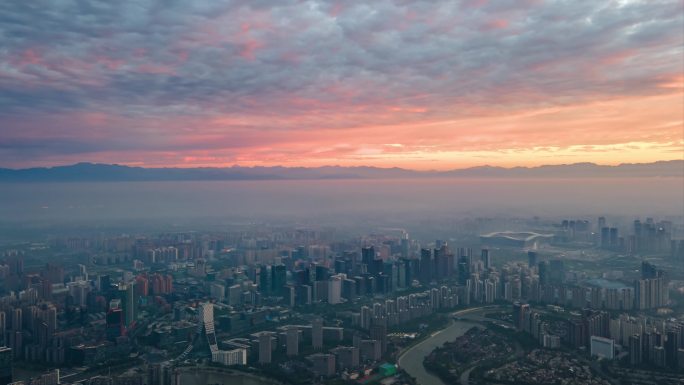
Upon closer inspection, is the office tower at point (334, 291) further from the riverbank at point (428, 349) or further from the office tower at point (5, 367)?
the office tower at point (5, 367)

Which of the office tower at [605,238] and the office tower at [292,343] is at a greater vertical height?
the office tower at [605,238]

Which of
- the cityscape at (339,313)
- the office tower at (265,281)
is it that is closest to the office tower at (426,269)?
the cityscape at (339,313)

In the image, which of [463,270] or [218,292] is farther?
[463,270]

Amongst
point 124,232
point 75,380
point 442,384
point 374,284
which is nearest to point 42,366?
point 75,380

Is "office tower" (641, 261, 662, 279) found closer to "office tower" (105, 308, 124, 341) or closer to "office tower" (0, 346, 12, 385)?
"office tower" (105, 308, 124, 341)

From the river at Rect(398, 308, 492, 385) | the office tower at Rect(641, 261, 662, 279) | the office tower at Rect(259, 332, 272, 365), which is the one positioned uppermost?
the office tower at Rect(641, 261, 662, 279)

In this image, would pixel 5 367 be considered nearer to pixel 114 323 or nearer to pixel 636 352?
pixel 114 323

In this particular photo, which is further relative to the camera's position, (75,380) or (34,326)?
(34,326)

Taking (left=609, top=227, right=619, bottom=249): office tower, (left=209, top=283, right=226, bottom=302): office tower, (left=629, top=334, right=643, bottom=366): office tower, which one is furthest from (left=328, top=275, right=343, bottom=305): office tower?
(left=609, top=227, right=619, bottom=249): office tower

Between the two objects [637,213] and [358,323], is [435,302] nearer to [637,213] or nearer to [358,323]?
[358,323]

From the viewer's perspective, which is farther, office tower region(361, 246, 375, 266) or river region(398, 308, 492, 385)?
office tower region(361, 246, 375, 266)

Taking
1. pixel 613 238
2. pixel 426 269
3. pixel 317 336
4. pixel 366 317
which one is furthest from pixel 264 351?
pixel 613 238
